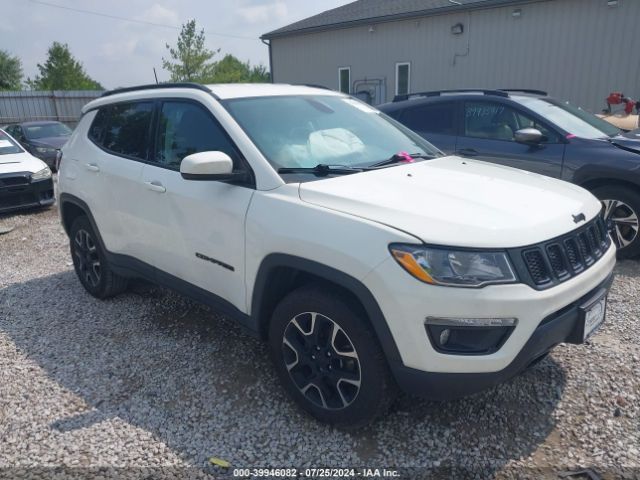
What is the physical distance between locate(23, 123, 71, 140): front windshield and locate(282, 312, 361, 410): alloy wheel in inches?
509

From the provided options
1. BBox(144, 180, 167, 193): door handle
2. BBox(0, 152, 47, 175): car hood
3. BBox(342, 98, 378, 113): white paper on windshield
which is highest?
BBox(342, 98, 378, 113): white paper on windshield

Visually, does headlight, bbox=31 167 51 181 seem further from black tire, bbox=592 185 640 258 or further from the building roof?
the building roof

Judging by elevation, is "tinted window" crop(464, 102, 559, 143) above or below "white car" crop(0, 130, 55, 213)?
above

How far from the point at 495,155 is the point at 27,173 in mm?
7184

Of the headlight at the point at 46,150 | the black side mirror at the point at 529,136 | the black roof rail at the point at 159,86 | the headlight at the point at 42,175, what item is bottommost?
the headlight at the point at 42,175

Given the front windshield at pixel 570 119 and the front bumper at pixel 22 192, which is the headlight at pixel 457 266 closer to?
the front windshield at pixel 570 119

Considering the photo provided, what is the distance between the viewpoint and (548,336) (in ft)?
7.30

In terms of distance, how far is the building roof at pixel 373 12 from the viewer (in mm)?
14773

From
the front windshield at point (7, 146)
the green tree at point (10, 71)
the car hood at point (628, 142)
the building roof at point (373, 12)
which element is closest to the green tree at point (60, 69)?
the green tree at point (10, 71)

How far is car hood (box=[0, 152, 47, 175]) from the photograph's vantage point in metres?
8.00

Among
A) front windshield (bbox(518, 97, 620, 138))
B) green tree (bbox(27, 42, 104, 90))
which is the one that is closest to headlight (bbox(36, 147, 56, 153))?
front windshield (bbox(518, 97, 620, 138))

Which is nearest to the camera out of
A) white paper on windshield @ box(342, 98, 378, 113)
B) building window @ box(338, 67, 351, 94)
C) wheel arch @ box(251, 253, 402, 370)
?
wheel arch @ box(251, 253, 402, 370)

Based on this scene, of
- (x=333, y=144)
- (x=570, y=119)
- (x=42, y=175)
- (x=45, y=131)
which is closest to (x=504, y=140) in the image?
(x=570, y=119)

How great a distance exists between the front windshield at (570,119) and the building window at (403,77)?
Answer: 11132mm
